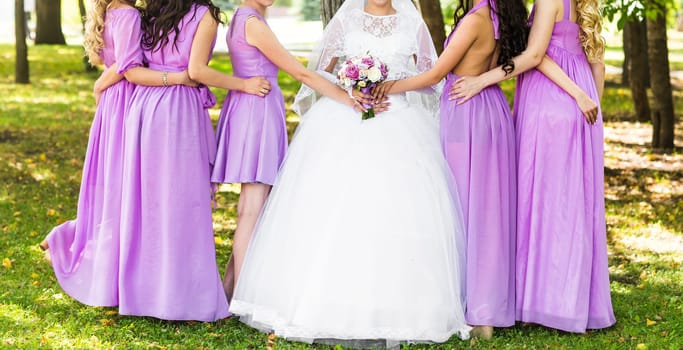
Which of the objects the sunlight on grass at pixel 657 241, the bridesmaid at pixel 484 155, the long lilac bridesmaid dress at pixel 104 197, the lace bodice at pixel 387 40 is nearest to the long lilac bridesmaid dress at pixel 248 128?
the lace bodice at pixel 387 40

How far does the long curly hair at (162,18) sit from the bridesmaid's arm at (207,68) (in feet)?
0.26

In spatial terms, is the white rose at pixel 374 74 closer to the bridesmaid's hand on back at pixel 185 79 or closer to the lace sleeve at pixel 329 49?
the lace sleeve at pixel 329 49

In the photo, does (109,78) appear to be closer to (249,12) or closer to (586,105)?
(249,12)

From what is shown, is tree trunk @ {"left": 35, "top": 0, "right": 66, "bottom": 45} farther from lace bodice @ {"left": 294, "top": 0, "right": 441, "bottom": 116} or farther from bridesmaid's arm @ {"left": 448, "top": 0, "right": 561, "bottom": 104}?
bridesmaid's arm @ {"left": 448, "top": 0, "right": 561, "bottom": 104}

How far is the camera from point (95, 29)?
5.72 m

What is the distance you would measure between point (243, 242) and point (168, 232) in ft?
1.60

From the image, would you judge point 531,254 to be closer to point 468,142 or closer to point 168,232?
point 468,142

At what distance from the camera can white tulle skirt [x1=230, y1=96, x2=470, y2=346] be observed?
5.09m

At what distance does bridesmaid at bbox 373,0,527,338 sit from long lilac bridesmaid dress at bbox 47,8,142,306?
191cm

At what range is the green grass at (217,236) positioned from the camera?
545 centimetres

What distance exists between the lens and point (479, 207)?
5328 mm

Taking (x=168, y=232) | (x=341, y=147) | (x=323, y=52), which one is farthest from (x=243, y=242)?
(x=323, y=52)

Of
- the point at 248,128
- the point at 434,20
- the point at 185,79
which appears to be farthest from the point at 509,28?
the point at 434,20

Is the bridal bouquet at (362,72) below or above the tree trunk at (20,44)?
above
